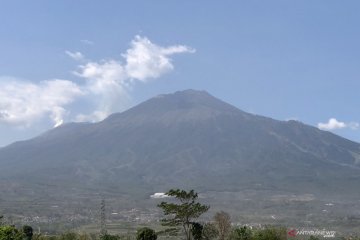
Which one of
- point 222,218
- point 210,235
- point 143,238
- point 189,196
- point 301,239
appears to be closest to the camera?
point 189,196

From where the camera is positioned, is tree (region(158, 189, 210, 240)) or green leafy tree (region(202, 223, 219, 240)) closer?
tree (region(158, 189, 210, 240))

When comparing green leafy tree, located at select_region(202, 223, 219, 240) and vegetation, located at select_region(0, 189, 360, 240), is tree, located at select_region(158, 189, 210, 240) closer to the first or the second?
vegetation, located at select_region(0, 189, 360, 240)

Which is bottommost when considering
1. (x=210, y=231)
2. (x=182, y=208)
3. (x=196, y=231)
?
(x=210, y=231)

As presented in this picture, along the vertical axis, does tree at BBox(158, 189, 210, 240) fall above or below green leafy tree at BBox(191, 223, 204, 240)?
above

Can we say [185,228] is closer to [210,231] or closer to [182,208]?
[182,208]

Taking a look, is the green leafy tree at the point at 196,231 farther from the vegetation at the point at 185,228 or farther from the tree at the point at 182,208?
the tree at the point at 182,208

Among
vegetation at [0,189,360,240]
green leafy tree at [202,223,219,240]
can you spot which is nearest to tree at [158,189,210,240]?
vegetation at [0,189,360,240]

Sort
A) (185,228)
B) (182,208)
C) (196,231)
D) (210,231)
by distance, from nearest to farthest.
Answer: (182,208)
(185,228)
(196,231)
(210,231)

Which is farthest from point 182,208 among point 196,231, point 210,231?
point 210,231

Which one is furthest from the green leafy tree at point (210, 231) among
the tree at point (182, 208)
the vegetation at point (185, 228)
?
the tree at point (182, 208)

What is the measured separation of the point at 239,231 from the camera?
100 m

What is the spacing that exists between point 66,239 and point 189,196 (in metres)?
42.1

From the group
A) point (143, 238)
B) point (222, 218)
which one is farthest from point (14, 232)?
point (222, 218)

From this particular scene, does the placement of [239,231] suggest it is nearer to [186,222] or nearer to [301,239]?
[186,222]
